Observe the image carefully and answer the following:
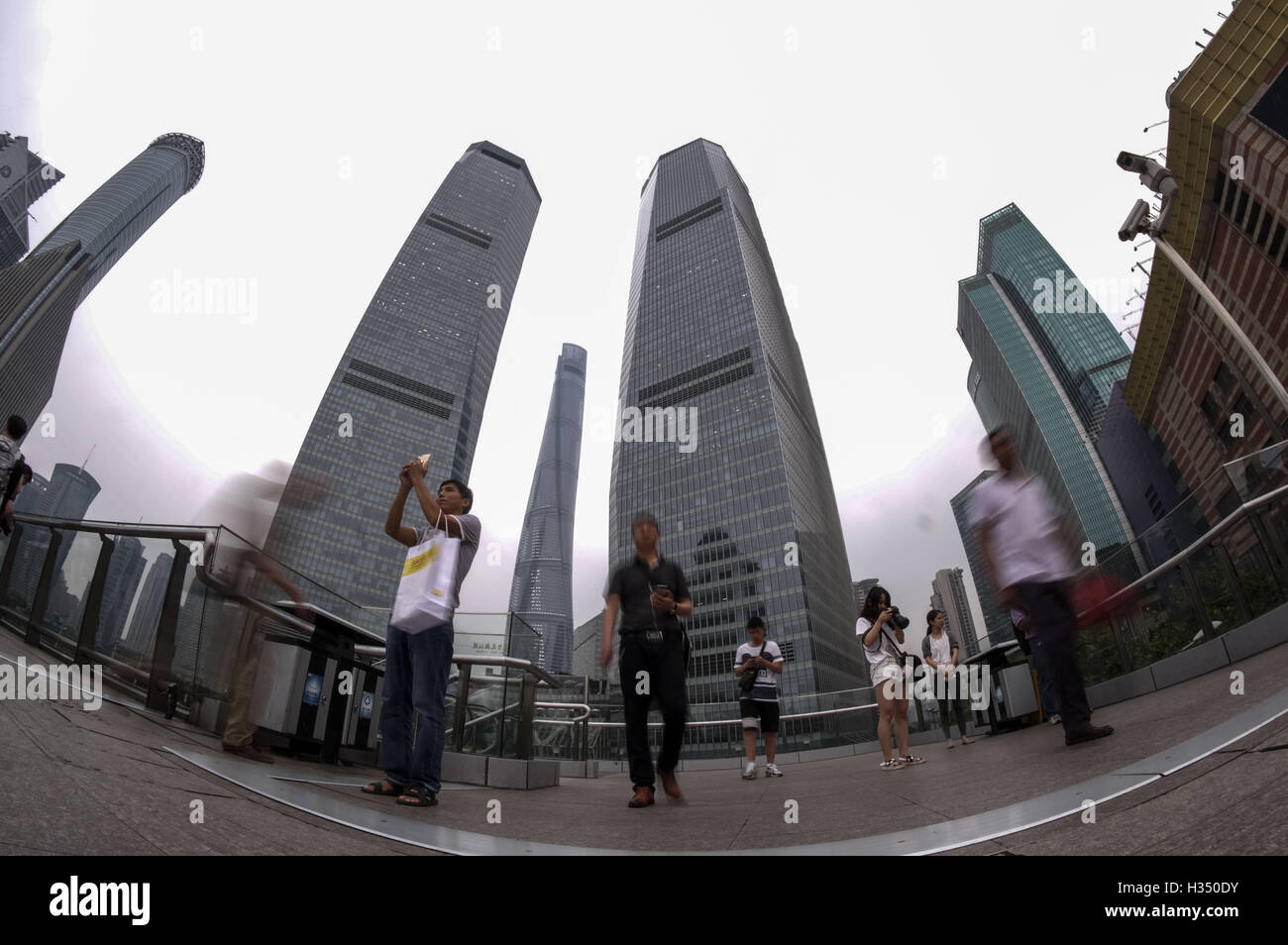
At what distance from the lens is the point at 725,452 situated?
8900 cm

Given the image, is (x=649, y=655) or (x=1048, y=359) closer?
(x=649, y=655)

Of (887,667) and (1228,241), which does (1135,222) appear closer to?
(887,667)

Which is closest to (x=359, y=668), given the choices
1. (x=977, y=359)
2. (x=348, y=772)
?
(x=348, y=772)

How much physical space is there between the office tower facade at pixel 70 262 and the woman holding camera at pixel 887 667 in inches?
3858

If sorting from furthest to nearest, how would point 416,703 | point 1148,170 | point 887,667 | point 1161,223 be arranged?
point 1161,223 < point 1148,170 < point 887,667 < point 416,703

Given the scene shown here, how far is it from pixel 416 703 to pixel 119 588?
13.7ft

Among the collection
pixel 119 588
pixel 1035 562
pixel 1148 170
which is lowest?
pixel 1035 562

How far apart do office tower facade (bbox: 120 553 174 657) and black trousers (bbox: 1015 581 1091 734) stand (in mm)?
6816

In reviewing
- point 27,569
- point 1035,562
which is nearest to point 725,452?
point 27,569

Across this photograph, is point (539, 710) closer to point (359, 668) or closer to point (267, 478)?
point (359, 668)

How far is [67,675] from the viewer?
15.6 feet

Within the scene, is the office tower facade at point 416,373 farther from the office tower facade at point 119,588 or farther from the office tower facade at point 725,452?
the office tower facade at point 119,588

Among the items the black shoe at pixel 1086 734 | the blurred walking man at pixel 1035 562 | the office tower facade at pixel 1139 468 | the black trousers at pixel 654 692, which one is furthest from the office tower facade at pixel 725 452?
the black shoe at pixel 1086 734

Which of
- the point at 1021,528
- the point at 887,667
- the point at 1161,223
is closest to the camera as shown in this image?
the point at 1021,528
